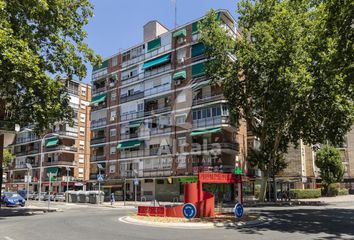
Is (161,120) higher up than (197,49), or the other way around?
(197,49)

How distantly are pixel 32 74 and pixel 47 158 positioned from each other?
2058 inches

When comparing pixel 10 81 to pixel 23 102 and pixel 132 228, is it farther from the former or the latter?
pixel 132 228

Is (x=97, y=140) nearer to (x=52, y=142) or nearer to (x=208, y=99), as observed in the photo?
(x=52, y=142)

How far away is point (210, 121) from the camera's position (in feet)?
140

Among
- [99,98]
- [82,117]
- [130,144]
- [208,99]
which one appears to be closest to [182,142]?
[208,99]

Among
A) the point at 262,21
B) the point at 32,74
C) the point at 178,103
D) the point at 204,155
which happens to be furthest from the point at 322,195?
the point at 32,74

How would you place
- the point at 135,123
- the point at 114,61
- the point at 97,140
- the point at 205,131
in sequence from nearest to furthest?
1. the point at 205,131
2. the point at 135,123
3. the point at 97,140
4. the point at 114,61

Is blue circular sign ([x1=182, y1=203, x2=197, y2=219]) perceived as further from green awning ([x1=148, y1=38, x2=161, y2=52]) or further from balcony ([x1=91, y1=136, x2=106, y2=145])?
balcony ([x1=91, y1=136, x2=106, y2=145])

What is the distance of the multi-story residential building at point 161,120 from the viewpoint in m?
43.4

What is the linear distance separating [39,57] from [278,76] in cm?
1889

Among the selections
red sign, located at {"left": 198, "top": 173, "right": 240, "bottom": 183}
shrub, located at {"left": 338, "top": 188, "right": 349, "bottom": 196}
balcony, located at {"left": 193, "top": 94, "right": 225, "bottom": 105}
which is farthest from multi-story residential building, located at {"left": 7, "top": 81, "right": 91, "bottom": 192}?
red sign, located at {"left": 198, "top": 173, "right": 240, "bottom": 183}

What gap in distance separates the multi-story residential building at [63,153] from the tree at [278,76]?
3533cm

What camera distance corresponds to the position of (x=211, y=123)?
42625 mm

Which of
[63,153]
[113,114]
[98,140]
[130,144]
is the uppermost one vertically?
[113,114]
